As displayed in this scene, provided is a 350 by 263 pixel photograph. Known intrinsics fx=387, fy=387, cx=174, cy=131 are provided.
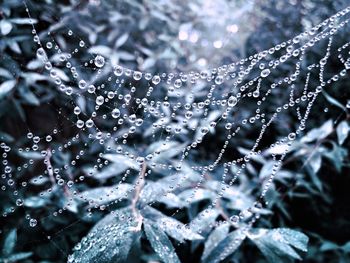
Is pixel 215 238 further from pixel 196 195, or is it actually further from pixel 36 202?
pixel 36 202

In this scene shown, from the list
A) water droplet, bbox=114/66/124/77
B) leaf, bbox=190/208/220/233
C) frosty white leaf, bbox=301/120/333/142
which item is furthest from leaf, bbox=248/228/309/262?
water droplet, bbox=114/66/124/77

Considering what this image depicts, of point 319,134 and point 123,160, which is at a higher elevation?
point 319,134

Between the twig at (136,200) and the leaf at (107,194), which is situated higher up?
the twig at (136,200)

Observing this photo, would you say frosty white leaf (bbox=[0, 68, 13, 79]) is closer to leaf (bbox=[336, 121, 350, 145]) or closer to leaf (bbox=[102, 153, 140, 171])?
leaf (bbox=[102, 153, 140, 171])

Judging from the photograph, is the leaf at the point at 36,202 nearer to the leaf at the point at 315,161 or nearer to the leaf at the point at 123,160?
the leaf at the point at 123,160

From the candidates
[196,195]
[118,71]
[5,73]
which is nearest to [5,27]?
[5,73]

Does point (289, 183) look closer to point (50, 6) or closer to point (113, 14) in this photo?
point (113, 14)

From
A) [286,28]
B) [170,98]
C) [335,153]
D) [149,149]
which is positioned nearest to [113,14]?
[170,98]

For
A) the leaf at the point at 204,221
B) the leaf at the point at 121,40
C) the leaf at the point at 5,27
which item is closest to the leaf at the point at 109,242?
the leaf at the point at 204,221
